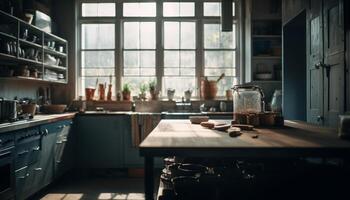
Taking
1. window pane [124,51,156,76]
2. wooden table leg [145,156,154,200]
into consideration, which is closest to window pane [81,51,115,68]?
window pane [124,51,156,76]

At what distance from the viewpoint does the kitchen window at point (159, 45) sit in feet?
20.6

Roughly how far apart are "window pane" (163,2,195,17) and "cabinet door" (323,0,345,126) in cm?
340

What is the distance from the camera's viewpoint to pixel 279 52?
577 centimetres

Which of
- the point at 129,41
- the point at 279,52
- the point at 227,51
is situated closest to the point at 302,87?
the point at 279,52

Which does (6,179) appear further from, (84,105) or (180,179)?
(84,105)

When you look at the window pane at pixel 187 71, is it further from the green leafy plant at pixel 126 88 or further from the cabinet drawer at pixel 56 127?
the cabinet drawer at pixel 56 127

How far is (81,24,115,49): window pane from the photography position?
20.7 feet

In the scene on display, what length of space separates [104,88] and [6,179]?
122 inches

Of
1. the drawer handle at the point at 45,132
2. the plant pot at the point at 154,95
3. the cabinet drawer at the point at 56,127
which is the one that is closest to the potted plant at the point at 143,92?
the plant pot at the point at 154,95

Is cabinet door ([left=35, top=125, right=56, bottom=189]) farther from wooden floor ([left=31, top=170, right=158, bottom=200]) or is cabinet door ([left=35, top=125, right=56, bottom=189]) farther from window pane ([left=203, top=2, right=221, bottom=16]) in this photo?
window pane ([left=203, top=2, right=221, bottom=16])

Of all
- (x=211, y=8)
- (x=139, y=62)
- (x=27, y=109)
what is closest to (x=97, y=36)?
(x=139, y=62)

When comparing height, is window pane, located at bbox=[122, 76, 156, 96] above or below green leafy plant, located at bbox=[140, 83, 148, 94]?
above

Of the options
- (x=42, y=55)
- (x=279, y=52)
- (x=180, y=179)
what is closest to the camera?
(x=180, y=179)

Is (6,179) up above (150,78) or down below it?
below
